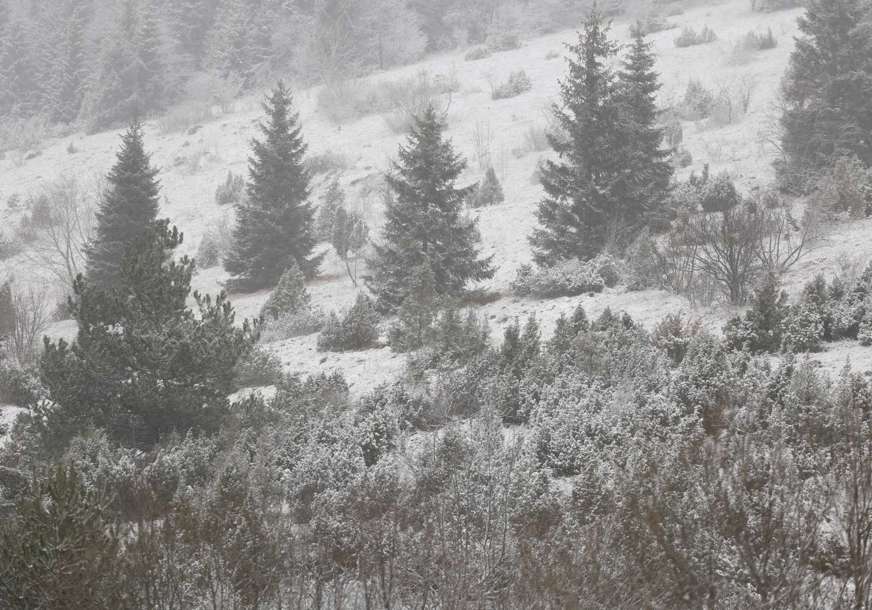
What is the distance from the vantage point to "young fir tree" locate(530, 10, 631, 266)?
16109 mm

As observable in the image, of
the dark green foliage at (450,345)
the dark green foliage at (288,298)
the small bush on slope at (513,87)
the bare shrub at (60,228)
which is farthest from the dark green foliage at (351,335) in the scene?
the small bush on slope at (513,87)

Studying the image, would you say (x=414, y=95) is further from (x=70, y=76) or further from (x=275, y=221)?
(x=70, y=76)

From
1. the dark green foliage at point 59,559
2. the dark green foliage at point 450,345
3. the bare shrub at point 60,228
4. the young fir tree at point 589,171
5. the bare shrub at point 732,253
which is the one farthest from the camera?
the bare shrub at point 60,228

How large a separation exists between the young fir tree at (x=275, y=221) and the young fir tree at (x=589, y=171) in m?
8.43

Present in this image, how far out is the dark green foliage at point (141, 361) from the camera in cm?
793

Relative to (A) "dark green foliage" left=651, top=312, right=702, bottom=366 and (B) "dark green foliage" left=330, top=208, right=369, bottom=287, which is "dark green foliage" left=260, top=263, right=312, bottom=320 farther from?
(A) "dark green foliage" left=651, top=312, right=702, bottom=366

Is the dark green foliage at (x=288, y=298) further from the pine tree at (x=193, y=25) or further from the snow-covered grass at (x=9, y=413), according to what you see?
the pine tree at (x=193, y=25)

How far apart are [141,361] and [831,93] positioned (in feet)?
59.7

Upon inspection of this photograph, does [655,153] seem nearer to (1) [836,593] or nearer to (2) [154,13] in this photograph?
(1) [836,593]

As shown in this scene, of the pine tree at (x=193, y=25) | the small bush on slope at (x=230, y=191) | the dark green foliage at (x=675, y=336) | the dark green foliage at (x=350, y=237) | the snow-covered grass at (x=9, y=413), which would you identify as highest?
the pine tree at (x=193, y=25)

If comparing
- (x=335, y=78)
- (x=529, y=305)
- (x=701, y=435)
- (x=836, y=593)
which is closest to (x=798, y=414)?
(x=701, y=435)

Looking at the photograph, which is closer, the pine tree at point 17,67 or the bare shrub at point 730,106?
the bare shrub at point 730,106

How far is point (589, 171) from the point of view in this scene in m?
16.5

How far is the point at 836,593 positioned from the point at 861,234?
37.2 feet
